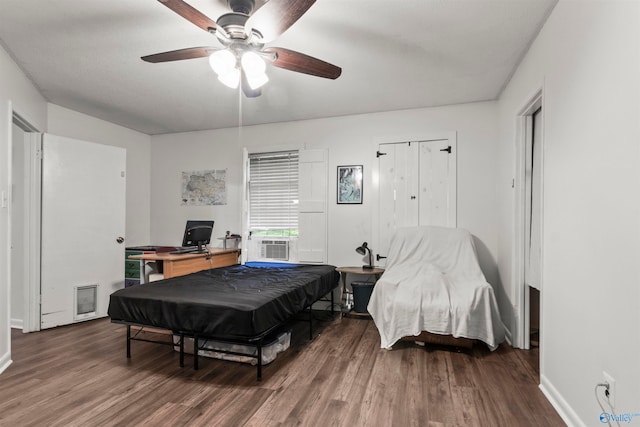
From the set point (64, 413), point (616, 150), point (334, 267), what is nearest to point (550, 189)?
point (616, 150)

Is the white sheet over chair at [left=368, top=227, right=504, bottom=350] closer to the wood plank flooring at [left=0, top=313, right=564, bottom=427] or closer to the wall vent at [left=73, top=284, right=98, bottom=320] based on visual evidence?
the wood plank flooring at [left=0, top=313, right=564, bottom=427]

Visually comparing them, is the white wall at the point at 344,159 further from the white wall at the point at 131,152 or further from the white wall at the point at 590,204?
the white wall at the point at 590,204

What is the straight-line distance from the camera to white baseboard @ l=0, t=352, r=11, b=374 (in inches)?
96.0

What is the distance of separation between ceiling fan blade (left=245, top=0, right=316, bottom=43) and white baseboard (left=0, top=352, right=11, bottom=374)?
3.00 meters

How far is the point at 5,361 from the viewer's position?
250 cm

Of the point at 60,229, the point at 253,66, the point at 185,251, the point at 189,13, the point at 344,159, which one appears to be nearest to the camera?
the point at 189,13

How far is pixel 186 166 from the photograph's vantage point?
4961 millimetres

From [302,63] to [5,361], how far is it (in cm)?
316

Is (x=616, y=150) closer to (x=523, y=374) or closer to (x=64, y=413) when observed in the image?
(x=523, y=374)

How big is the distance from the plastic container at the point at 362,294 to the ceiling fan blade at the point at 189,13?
9.59ft

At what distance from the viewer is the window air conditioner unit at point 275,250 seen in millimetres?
4484

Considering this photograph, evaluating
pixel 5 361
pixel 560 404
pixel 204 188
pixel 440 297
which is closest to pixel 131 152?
pixel 204 188

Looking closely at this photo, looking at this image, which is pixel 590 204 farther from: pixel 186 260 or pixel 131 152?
pixel 131 152

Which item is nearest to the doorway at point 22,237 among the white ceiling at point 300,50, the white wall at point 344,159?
the white ceiling at point 300,50
